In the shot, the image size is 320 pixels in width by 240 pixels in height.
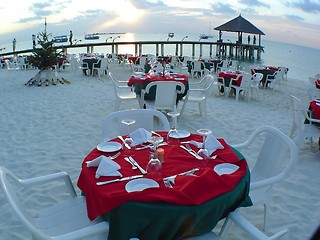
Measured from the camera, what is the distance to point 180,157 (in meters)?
Answer: 2.19

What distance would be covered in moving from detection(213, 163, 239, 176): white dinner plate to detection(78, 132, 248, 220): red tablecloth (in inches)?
1.2

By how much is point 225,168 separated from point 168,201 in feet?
1.86

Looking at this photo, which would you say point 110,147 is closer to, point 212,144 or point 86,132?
point 212,144

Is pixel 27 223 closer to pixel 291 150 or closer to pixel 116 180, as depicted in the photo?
pixel 116 180

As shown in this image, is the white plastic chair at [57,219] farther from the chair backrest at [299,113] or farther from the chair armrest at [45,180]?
the chair backrest at [299,113]

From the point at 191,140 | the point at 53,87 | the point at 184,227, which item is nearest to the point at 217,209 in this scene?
the point at 184,227

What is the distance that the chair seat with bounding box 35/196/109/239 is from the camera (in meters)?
1.92

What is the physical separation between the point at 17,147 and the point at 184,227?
3.38 meters

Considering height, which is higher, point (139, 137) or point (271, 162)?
point (139, 137)

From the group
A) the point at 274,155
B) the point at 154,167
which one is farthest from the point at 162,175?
the point at 274,155

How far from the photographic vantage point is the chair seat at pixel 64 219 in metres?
1.92

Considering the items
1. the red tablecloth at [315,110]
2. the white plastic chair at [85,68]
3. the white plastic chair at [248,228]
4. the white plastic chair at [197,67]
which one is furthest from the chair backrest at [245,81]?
the white plastic chair at [248,228]

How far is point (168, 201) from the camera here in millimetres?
1618

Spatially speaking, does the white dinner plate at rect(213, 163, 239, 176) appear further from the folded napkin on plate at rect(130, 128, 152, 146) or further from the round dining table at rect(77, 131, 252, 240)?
the folded napkin on plate at rect(130, 128, 152, 146)
